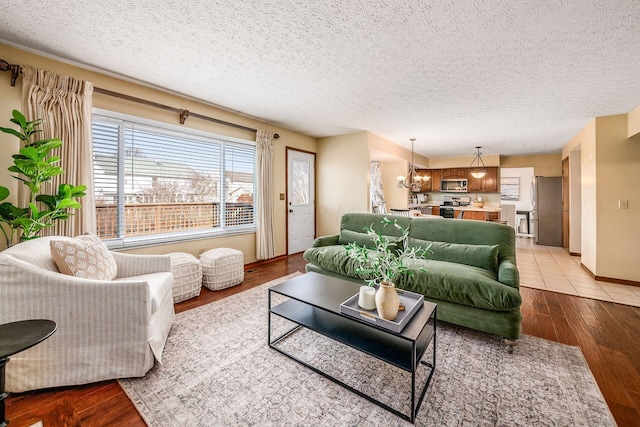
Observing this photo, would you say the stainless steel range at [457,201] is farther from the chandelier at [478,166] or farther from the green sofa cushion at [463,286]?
the green sofa cushion at [463,286]

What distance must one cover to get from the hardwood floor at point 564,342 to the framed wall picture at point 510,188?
727 cm

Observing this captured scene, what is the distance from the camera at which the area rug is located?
139 centimetres

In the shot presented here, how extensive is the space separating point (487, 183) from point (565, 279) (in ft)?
14.1

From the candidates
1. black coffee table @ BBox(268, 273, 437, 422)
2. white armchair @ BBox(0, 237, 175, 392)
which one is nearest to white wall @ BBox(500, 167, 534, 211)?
black coffee table @ BBox(268, 273, 437, 422)

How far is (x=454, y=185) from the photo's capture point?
8.06 metres

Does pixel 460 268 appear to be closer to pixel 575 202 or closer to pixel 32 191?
pixel 32 191

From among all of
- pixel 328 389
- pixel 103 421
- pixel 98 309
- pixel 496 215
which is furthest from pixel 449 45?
pixel 496 215

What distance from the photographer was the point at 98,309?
1.62 m

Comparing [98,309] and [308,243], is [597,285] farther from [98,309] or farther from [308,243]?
[98,309]

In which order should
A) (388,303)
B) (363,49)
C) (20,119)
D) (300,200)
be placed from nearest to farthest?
(388,303), (20,119), (363,49), (300,200)

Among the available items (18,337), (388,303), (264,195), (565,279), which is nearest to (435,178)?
(565,279)

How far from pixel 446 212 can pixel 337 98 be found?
224 inches

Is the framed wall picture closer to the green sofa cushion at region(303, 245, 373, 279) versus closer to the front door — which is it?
the front door

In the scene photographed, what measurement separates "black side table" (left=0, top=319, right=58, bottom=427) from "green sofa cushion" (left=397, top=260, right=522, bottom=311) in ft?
6.94
